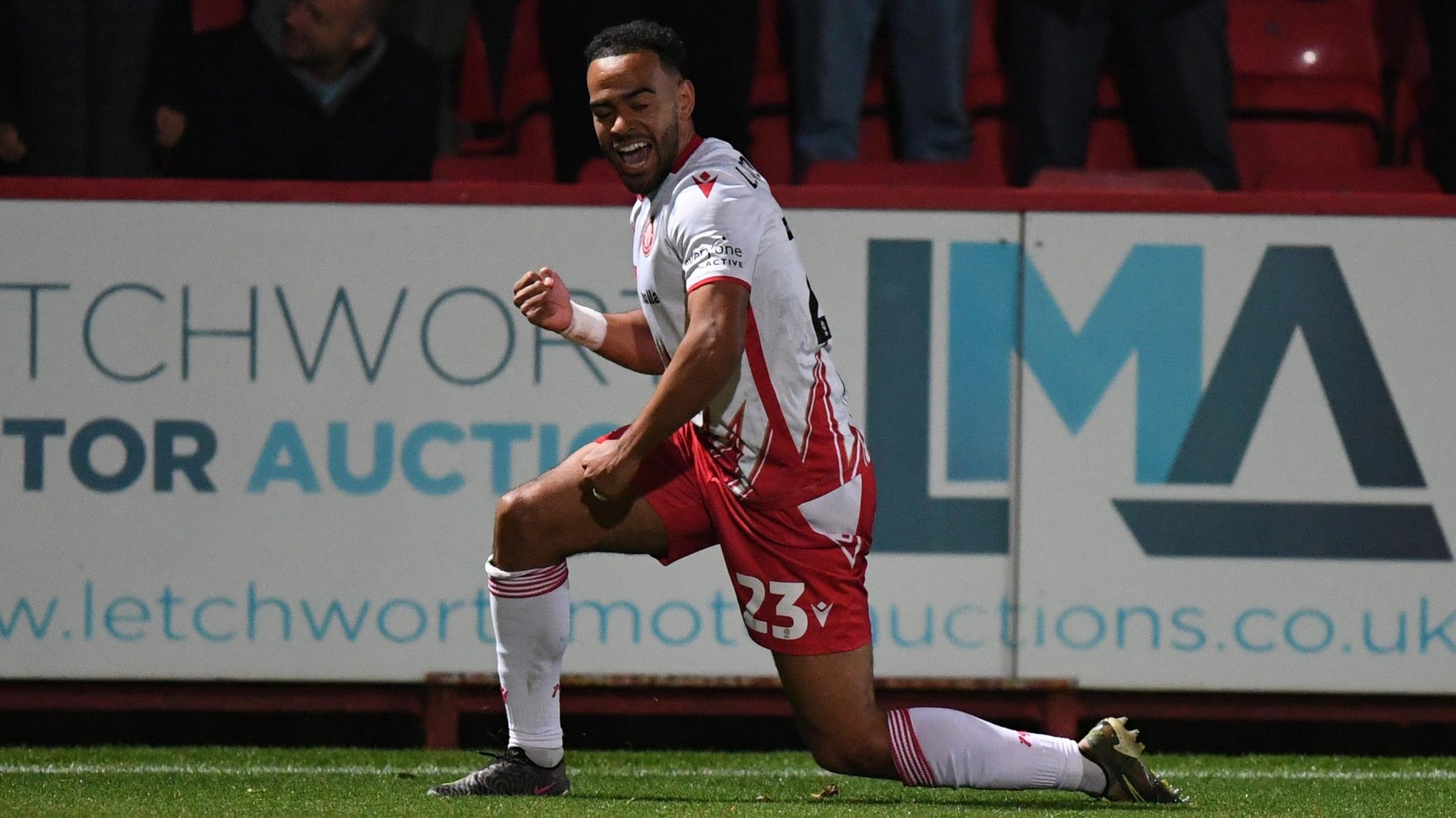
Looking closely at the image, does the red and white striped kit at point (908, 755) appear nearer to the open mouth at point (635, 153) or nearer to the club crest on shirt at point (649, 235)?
the club crest on shirt at point (649, 235)

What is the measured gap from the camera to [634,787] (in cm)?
461

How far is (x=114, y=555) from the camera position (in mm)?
5406

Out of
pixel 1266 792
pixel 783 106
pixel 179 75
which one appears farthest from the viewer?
pixel 783 106

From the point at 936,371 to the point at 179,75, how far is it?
9.23 ft

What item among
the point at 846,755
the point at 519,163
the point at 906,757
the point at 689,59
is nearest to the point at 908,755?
the point at 906,757

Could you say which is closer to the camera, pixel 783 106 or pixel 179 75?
pixel 179 75

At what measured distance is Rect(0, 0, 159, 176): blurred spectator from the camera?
6.31 metres

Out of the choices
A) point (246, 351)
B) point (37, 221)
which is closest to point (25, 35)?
point (37, 221)

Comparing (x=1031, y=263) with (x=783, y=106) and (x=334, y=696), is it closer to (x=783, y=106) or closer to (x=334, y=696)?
(x=783, y=106)

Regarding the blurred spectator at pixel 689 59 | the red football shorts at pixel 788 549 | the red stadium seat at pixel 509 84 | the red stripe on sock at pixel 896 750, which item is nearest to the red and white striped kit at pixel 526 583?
the red football shorts at pixel 788 549

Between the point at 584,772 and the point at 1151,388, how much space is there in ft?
6.59

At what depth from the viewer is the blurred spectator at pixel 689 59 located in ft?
21.0

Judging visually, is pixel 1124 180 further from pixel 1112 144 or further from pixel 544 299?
pixel 544 299

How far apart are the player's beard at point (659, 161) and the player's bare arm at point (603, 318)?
273mm
